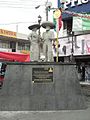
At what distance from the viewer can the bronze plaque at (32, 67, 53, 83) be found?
12.1 m

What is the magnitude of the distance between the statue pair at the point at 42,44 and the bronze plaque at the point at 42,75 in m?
1.05

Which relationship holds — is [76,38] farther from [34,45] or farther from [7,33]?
[7,33]

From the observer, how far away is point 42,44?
13422 mm

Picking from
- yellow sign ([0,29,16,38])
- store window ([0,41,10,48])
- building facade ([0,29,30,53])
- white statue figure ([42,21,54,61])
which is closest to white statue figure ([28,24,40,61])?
white statue figure ([42,21,54,61])

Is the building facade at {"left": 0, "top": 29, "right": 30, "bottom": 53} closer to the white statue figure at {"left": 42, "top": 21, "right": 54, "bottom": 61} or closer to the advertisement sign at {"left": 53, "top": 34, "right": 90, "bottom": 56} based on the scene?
the advertisement sign at {"left": 53, "top": 34, "right": 90, "bottom": 56}

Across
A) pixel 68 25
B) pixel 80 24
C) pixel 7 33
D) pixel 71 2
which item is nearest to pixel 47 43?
pixel 80 24

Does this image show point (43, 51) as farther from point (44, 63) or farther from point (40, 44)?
point (44, 63)

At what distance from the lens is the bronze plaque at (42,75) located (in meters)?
12.1

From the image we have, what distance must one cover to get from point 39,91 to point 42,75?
549 millimetres

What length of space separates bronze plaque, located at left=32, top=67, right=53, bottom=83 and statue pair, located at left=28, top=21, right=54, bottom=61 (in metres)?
1.05

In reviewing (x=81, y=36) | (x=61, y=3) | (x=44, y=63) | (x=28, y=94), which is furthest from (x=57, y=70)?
(x=61, y=3)

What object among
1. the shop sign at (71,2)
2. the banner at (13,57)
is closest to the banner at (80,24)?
the shop sign at (71,2)

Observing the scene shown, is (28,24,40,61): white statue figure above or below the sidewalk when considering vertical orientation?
above

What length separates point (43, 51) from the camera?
13.3 meters
